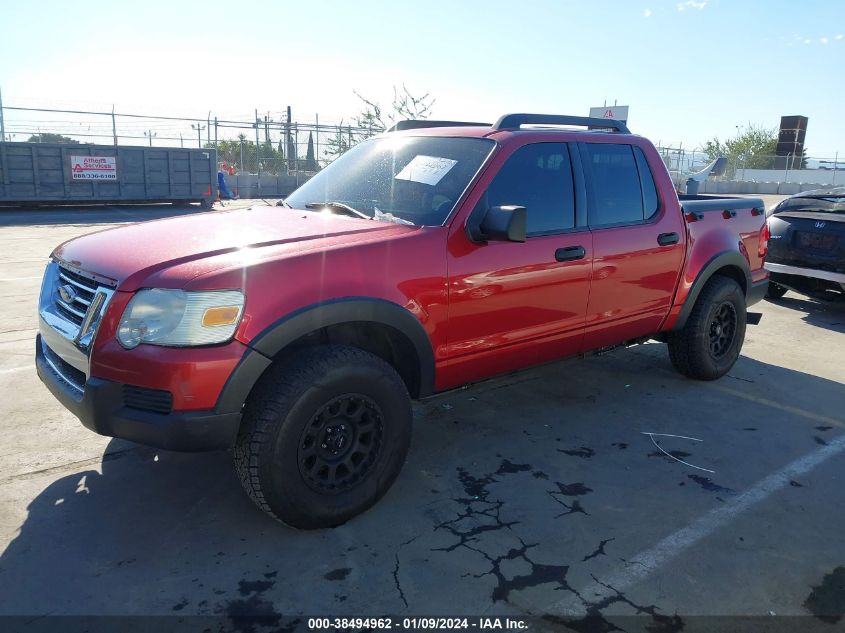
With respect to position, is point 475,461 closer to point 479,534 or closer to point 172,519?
point 479,534

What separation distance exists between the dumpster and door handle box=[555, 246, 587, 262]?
18424 millimetres

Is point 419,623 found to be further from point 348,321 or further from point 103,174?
point 103,174

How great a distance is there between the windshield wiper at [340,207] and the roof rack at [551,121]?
1003 mm

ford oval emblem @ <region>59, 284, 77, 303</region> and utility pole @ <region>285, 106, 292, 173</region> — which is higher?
utility pole @ <region>285, 106, 292, 173</region>

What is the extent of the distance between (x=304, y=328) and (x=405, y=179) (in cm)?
127

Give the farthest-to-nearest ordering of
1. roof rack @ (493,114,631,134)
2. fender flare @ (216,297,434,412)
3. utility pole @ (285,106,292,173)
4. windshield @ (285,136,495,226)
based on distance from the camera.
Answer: utility pole @ (285,106,292,173) → roof rack @ (493,114,631,134) → windshield @ (285,136,495,226) → fender flare @ (216,297,434,412)

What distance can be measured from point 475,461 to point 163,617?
1.88 metres

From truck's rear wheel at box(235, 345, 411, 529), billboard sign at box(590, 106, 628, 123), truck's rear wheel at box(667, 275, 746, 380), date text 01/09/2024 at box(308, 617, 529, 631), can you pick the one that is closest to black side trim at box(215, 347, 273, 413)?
truck's rear wheel at box(235, 345, 411, 529)

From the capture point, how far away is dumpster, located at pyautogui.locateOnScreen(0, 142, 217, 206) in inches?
700

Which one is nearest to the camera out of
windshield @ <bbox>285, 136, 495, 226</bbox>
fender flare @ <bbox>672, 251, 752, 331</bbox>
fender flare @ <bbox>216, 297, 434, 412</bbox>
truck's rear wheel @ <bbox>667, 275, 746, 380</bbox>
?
fender flare @ <bbox>216, 297, 434, 412</bbox>

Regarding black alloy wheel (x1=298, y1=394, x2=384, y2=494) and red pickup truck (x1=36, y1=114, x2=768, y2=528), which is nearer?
red pickup truck (x1=36, y1=114, x2=768, y2=528)

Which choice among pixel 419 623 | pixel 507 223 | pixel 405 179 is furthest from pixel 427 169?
pixel 419 623

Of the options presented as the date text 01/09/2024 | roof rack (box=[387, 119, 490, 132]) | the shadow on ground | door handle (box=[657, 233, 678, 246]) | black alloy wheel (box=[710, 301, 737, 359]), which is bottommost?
the date text 01/09/2024

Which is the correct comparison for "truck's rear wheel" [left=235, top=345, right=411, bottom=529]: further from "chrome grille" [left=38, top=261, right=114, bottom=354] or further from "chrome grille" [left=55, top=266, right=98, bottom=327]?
"chrome grille" [left=55, top=266, right=98, bottom=327]
